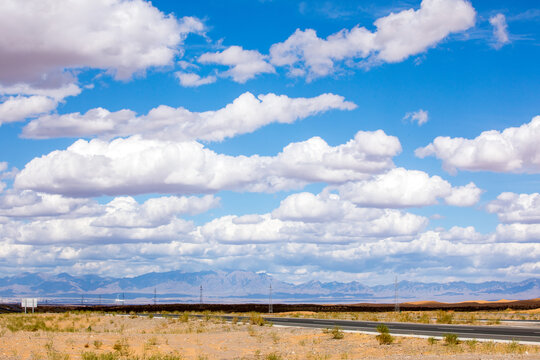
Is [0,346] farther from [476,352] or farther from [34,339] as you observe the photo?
[476,352]

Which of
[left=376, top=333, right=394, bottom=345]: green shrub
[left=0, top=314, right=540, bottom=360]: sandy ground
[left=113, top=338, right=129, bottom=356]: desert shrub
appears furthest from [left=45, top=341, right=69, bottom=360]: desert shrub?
[left=376, top=333, right=394, bottom=345]: green shrub

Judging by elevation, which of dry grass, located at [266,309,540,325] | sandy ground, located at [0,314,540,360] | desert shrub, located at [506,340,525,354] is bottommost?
dry grass, located at [266,309,540,325]

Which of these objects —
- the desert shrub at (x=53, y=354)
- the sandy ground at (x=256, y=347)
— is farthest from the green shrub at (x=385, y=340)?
the desert shrub at (x=53, y=354)

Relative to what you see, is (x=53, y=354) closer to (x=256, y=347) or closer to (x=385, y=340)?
(x=256, y=347)

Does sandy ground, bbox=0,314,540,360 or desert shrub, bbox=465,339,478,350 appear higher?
desert shrub, bbox=465,339,478,350

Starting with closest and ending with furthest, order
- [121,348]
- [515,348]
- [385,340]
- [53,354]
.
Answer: [515,348]
[53,354]
[385,340]
[121,348]

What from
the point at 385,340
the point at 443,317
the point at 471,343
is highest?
the point at 471,343

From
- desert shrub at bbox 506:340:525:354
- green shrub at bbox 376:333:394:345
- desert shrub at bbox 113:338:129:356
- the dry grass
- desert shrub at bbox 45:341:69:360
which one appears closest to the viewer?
desert shrub at bbox 506:340:525:354

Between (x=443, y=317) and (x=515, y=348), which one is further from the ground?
(x=515, y=348)

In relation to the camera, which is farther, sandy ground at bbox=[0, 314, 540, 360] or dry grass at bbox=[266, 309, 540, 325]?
dry grass at bbox=[266, 309, 540, 325]

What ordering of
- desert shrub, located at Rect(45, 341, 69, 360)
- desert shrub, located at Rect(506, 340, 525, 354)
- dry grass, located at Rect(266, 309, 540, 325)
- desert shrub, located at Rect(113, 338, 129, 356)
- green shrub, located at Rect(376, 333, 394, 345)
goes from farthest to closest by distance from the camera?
dry grass, located at Rect(266, 309, 540, 325) → green shrub, located at Rect(376, 333, 394, 345) → desert shrub, located at Rect(113, 338, 129, 356) → desert shrub, located at Rect(45, 341, 69, 360) → desert shrub, located at Rect(506, 340, 525, 354)

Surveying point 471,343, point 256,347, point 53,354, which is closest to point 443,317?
→ point 256,347

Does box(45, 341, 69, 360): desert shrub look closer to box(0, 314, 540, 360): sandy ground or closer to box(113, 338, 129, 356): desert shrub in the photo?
box(0, 314, 540, 360): sandy ground

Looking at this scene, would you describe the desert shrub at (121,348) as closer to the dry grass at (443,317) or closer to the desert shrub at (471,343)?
the desert shrub at (471,343)
